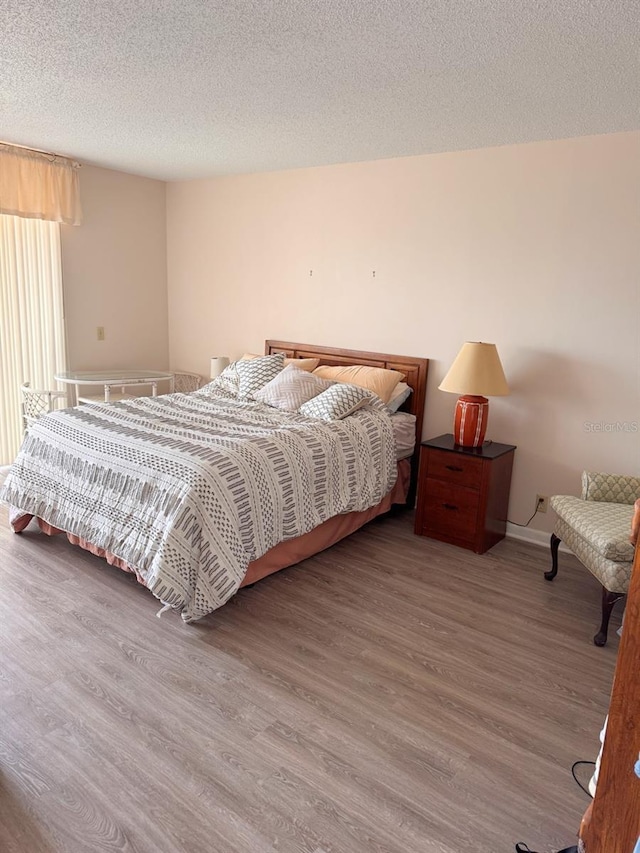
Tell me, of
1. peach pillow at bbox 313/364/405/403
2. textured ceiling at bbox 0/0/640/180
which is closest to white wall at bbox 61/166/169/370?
textured ceiling at bbox 0/0/640/180

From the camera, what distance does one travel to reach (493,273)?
368 cm

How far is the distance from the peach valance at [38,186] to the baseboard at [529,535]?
400 centimetres

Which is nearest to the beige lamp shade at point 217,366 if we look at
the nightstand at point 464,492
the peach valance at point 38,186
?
the peach valance at point 38,186

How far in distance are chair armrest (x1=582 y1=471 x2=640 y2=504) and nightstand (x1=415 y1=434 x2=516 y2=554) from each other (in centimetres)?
55

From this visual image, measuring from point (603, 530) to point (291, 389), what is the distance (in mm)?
2089

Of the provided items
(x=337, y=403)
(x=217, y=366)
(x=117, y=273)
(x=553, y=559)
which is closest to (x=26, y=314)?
(x=117, y=273)

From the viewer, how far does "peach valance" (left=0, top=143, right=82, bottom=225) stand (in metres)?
4.11

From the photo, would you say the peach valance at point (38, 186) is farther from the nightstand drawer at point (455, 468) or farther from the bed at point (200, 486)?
the nightstand drawer at point (455, 468)

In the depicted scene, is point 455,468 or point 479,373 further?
point 455,468

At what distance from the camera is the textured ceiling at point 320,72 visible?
1977 mm

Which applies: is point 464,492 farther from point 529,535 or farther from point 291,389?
point 291,389

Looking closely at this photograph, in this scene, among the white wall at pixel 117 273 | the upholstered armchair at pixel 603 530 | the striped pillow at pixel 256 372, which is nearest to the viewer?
the upholstered armchair at pixel 603 530

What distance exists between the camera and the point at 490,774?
1.88 m

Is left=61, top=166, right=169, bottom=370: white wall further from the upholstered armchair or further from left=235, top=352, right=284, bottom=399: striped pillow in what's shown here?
the upholstered armchair
